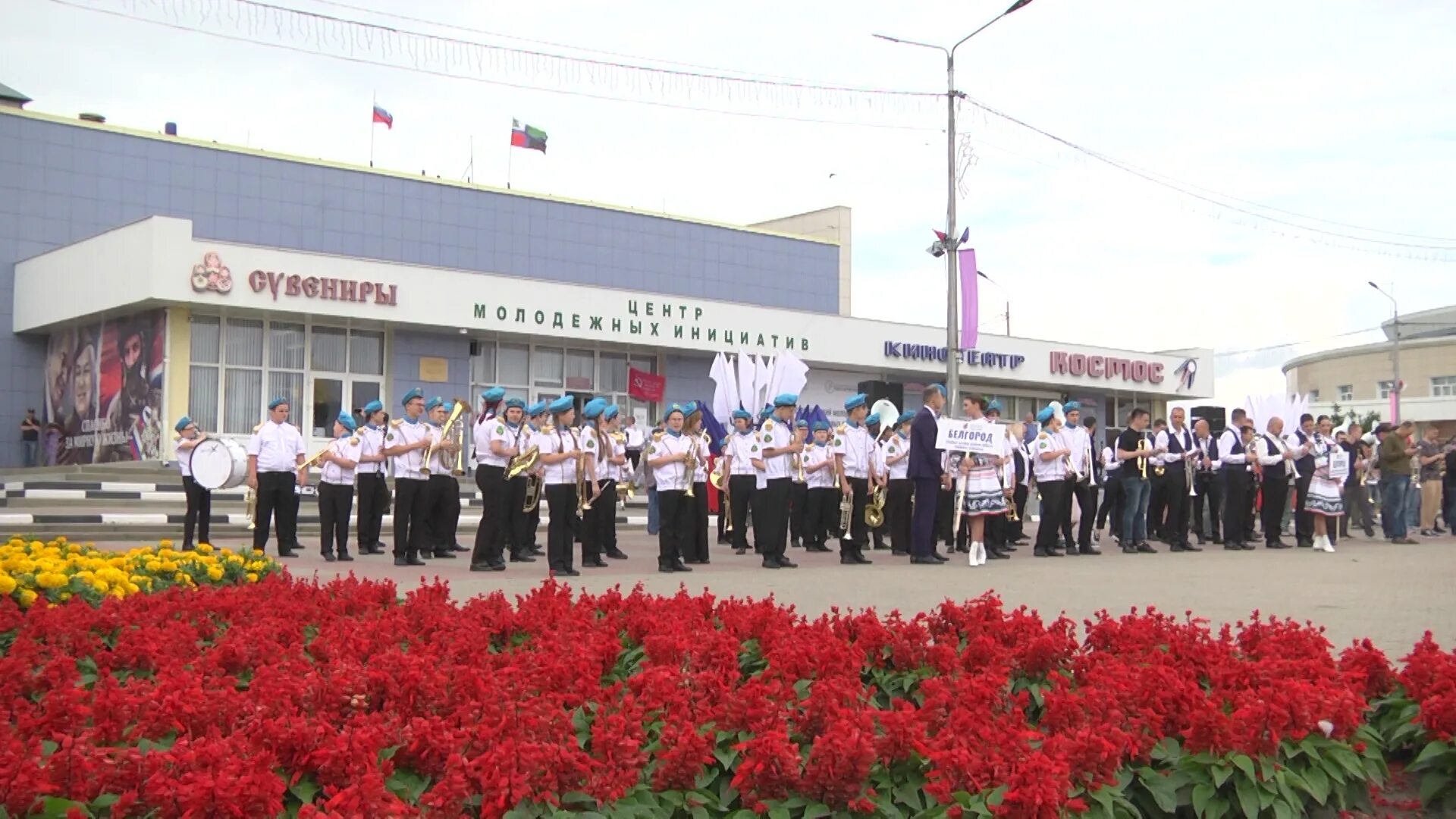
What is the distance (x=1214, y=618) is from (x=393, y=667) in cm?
648

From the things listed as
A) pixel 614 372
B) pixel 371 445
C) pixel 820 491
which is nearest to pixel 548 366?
pixel 614 372

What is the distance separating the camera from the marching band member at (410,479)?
1523 cm

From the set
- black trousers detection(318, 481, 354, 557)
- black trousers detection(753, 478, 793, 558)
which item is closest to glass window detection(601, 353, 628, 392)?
black trousers detection(318, 481, 354, 557)

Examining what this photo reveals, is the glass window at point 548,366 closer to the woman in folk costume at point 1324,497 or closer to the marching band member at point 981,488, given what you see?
the marching band member at point 981,488

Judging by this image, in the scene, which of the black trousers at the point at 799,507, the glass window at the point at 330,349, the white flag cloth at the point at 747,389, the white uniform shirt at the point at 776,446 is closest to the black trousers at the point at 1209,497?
the black trousers at the point at 799,507

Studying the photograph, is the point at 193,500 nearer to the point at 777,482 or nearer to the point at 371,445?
the point at 371,445

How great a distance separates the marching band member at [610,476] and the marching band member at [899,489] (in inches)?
A: 134

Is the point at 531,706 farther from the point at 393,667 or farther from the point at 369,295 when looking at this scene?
the point at 369,295

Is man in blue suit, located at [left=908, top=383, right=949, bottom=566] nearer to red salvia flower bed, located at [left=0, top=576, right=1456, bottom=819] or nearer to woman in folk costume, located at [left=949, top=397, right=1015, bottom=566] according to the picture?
woman in folk costume, located at [left=949, top=397, right=1015, bottom=566]

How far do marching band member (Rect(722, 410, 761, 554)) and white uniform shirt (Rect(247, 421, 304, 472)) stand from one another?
5192 millimetres

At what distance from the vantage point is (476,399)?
3306cm

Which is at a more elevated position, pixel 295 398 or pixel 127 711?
pixel 295 398

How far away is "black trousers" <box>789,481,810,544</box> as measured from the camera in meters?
18.5

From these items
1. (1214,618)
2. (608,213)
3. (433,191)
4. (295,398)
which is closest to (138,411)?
(295,398)
